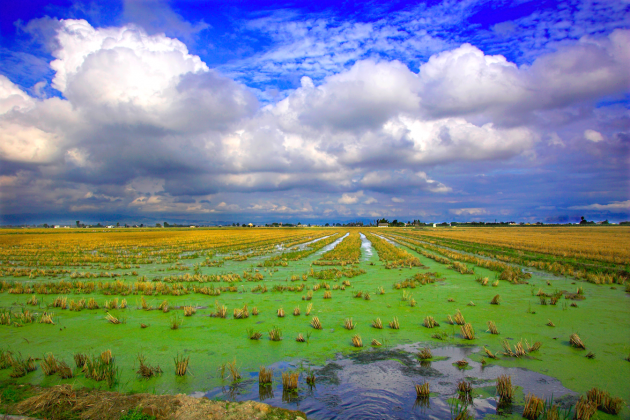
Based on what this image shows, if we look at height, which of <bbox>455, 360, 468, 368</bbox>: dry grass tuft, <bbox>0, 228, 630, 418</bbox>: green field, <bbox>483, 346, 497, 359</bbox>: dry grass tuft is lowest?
<bbox>0, 228, 630, 418</bbox>: green field

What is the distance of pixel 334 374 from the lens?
6098 millimetres

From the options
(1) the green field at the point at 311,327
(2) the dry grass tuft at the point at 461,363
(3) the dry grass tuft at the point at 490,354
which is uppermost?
(3) the dry grass tuft at the point at 490,354

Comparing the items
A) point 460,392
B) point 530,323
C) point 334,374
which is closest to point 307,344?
point 334,374

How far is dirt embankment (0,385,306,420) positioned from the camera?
14.7 ft

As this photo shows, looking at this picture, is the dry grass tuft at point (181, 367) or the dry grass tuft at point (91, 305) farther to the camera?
the dry grass tuft at point (91, 305)

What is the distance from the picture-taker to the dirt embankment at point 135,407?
14.7ft

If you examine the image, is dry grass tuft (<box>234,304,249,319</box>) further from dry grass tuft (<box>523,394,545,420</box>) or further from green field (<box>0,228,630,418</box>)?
dry grass tuft (<box>523,394,545,420</box>)

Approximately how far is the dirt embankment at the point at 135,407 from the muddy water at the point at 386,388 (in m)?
0.54

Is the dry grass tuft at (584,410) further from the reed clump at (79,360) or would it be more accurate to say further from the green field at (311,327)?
the reed clump at (79,360)

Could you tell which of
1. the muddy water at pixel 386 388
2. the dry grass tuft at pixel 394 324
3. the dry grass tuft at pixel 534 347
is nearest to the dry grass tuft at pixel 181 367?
the muddy water at pixel 386 388

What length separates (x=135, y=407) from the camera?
4.63 meters

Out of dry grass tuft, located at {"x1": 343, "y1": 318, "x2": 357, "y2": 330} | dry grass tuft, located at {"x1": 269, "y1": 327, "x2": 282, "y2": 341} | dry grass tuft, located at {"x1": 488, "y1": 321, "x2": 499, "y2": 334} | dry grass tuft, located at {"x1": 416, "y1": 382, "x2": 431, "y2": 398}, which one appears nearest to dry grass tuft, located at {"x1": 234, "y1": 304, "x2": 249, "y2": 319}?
dry grass tuft, located at {"x1": 269, "y1": 327, "x2": 282, "y2": 341}

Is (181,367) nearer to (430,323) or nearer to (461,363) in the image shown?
(461,363)

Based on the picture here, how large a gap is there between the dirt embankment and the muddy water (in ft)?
1.78
